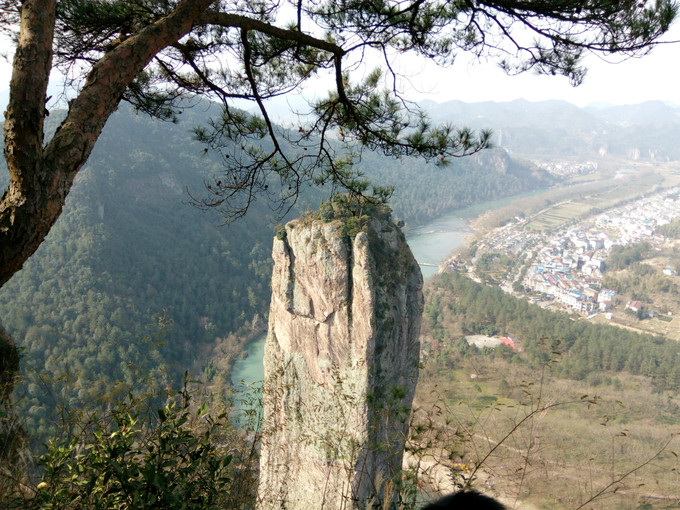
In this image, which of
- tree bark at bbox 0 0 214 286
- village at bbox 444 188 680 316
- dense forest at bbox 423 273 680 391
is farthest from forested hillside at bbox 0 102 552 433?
village at bbox 444 188 680 316

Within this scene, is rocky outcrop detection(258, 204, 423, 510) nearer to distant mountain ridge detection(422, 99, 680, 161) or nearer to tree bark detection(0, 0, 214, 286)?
tree bark detection(0, 0, 214, 286)

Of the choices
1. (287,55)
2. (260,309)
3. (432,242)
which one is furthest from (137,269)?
(432,242)

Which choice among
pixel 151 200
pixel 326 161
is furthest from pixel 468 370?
pixel 151 200

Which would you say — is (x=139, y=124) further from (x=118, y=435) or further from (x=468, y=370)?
(x=118, y=435)

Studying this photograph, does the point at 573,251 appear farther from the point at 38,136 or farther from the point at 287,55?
the point at 38,136

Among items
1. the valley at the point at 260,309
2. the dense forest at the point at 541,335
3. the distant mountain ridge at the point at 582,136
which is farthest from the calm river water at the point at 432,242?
the distant mountain ridge at the point at 582,136

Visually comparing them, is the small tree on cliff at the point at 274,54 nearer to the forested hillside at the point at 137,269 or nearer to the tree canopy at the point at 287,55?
the tree canopy at the point at 287,55
